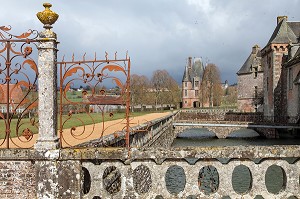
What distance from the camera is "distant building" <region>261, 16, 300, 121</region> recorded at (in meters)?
33.3

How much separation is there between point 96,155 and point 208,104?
70339 mm

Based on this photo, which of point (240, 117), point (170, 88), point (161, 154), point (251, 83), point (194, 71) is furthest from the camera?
point (194, 71)

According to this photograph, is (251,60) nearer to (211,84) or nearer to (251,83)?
(251,83)

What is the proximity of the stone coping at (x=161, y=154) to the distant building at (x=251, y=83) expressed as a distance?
49.3 m

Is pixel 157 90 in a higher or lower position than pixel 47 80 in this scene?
higher

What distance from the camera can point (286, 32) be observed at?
3706 centimetres

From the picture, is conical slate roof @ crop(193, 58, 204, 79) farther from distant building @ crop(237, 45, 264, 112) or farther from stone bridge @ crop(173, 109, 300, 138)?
stone bridge @ crop(173, 109, 300, 138)

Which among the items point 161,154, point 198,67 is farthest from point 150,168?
point 198,67

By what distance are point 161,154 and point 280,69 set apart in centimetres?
3427

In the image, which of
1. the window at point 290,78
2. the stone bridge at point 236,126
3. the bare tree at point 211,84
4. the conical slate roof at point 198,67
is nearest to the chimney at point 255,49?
the bare tree at point 211,84

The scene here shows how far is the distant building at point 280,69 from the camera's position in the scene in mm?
33344

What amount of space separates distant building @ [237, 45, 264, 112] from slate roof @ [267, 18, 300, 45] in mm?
13178

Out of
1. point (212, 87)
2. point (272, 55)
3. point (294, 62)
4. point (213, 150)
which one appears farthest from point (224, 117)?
point (213, 150)

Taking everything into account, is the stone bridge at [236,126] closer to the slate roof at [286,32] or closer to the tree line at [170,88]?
the slate roof at [286,32]
